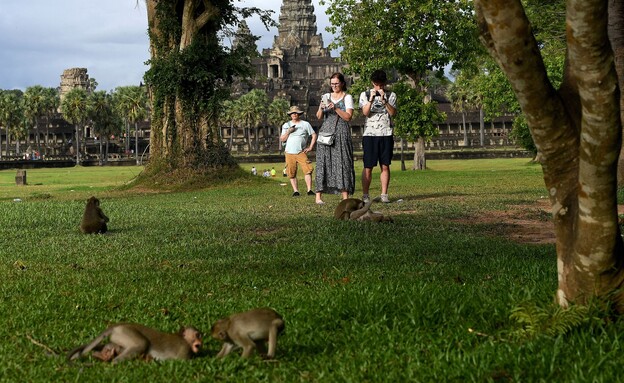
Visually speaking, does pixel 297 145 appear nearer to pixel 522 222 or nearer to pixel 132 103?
pixel 522 222

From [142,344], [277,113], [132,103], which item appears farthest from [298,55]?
[142,344]

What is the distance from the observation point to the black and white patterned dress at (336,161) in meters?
14.0

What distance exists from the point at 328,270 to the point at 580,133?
302 cm

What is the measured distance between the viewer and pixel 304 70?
136500 millimetres

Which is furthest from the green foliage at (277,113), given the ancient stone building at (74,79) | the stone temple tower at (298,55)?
the ancient stone building at (74,79)

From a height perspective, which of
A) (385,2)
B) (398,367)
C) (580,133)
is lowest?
(398,367)

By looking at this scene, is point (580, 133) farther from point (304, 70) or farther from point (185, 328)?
point (304, 70)

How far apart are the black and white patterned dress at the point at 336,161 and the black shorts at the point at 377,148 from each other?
0.30 metres

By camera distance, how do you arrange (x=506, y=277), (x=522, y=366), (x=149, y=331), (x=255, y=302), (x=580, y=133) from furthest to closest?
(x=506, y=277) → (x=255, y=302) → (x=580, y=133) → (x=149, y=331) → (x=522, y=366)

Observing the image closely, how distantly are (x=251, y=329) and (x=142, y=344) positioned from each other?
1.79ft

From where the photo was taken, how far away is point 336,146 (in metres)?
14.1

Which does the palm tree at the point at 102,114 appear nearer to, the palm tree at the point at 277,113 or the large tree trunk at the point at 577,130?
the palm tree at the point at 277,113

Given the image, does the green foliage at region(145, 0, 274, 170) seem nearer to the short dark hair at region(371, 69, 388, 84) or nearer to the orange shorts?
the orange shorts

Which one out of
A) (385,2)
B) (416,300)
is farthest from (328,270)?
(385,2)
